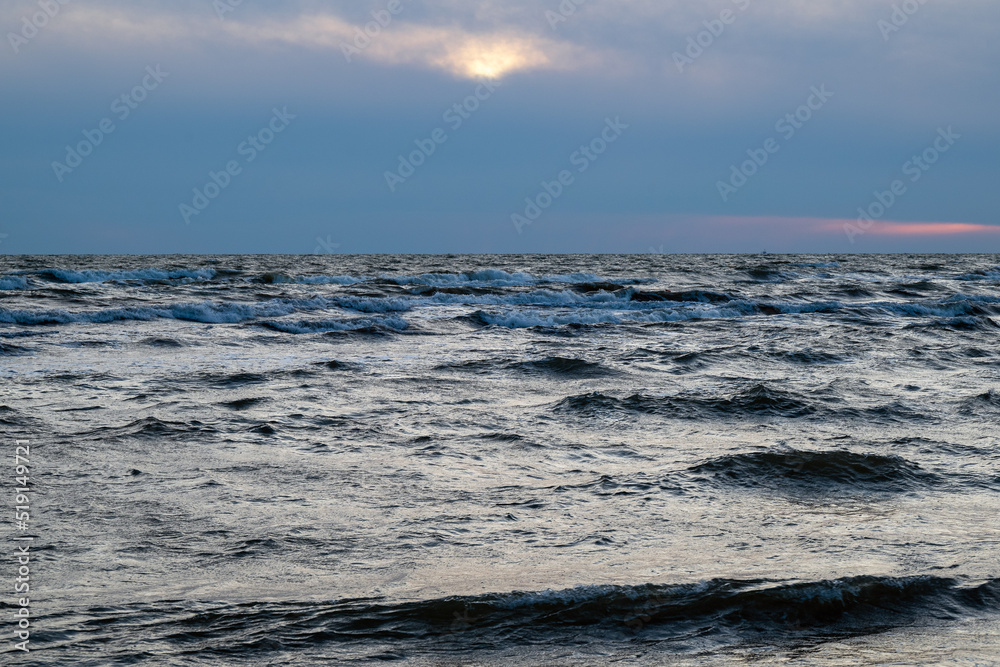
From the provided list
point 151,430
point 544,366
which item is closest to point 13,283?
point 544,366

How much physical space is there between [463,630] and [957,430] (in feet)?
18.4

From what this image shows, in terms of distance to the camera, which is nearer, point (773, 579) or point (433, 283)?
point (773, 579)

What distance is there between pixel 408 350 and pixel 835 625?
1014 cm

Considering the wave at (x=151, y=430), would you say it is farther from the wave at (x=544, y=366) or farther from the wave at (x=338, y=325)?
the wave at (x=338, y=325)

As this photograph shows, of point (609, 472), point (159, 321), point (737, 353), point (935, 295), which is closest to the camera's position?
point (609, 472)

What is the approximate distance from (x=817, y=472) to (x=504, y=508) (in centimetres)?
230

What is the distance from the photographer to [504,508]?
4.85 metres

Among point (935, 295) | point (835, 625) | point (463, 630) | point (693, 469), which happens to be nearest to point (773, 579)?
point (835, 625)

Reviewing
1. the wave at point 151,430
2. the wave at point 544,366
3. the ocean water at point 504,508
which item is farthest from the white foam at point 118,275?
the wave at point 151,430

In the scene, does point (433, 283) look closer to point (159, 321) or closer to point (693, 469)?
point (159, 321)

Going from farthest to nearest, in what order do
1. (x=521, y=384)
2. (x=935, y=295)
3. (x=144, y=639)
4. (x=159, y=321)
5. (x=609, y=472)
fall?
(x=935, y=295), (x=159, y=321), (x=521, y=384), (x=609, y=472), (x=144, y=639)

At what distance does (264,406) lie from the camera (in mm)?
7914

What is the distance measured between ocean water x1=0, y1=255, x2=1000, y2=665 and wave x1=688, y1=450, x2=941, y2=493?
28mm

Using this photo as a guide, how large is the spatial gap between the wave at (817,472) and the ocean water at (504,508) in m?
0.03
